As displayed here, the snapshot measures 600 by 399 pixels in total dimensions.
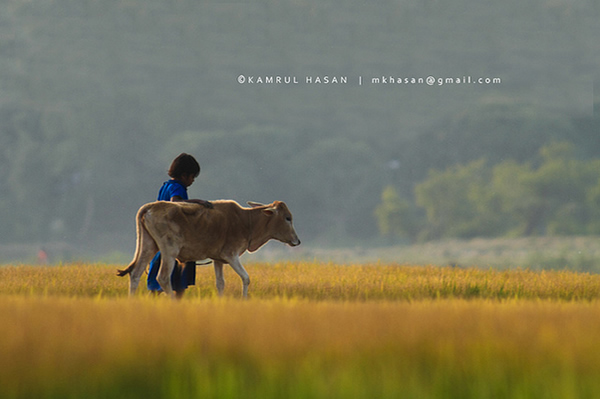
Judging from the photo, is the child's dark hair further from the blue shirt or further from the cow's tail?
the cow's tail

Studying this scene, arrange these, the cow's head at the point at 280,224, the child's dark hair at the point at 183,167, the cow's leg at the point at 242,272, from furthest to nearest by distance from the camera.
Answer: the cow's head at the point at 280,224 < the child's dark hair at the point at 183,167 < the cow's leg at the point at 242,272

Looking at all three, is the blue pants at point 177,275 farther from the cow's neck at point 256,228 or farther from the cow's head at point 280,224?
the cow's head at point 280,224

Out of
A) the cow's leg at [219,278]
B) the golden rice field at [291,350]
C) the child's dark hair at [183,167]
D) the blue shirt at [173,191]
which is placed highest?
the child's dark hair at [183,167]

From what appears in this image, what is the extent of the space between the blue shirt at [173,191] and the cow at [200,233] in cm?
43

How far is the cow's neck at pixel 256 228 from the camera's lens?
10095mm

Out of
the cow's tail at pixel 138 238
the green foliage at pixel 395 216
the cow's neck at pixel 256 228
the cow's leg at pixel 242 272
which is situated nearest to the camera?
the cow's tail at pixel 138 238

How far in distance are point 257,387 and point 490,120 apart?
60630 millimetres

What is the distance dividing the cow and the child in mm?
334

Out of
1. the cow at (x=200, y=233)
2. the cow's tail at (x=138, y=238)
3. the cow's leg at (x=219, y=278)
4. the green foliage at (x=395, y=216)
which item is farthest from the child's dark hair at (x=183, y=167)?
the green foliage at (x=395, y=216)

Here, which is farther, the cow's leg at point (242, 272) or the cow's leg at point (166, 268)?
the cow's leg at point (242, 272)

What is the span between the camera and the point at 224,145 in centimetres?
6247

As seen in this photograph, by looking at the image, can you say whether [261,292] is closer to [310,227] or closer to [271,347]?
[271,347]

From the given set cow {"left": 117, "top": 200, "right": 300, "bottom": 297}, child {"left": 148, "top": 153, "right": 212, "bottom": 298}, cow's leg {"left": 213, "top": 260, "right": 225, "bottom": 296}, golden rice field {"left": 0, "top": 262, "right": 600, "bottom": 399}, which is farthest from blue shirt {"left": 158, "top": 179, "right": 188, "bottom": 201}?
golden rice field {"left": 0, "top": 262, "right": 600, "bottom": 399}

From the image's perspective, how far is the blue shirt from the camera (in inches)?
387
